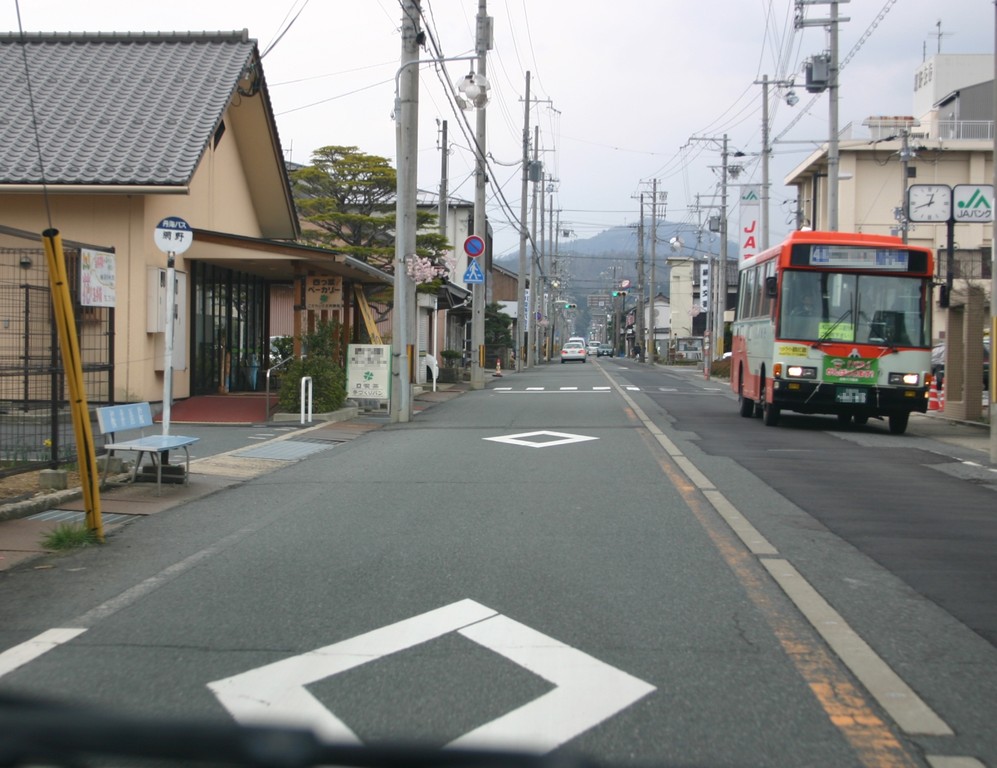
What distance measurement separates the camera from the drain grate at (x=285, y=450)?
44.2 feet

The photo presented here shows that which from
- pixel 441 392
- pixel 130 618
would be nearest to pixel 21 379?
pixel 130 618

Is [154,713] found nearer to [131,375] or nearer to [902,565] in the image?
[902,565]

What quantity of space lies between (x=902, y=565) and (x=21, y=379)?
8.65m

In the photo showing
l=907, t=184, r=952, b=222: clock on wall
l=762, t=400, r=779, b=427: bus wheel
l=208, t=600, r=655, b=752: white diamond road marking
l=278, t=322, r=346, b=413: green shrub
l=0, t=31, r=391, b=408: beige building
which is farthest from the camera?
l=907, t=184, r=952, b=222: clock on wall

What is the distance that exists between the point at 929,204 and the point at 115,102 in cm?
1659

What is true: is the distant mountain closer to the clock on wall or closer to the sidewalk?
the clock on wall

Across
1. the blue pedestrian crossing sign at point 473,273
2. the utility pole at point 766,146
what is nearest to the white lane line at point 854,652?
the blue pedestrian crossing sign at point 473,273

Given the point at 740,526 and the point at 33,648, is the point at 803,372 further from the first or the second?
the point at 33,648

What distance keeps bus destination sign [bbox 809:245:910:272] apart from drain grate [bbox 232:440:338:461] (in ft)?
28.5

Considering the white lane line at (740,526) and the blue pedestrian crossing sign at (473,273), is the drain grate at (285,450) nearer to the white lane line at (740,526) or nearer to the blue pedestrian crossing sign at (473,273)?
the white lane line at (740,526)

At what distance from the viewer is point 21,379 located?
1064 cm

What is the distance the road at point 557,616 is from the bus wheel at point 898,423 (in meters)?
6.76

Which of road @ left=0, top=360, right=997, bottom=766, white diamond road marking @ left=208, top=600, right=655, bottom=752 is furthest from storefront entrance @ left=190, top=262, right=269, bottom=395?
white diamond road marking @ left=208, top=600, right=655, bottom=752

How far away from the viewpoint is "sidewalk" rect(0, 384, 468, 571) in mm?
8039
